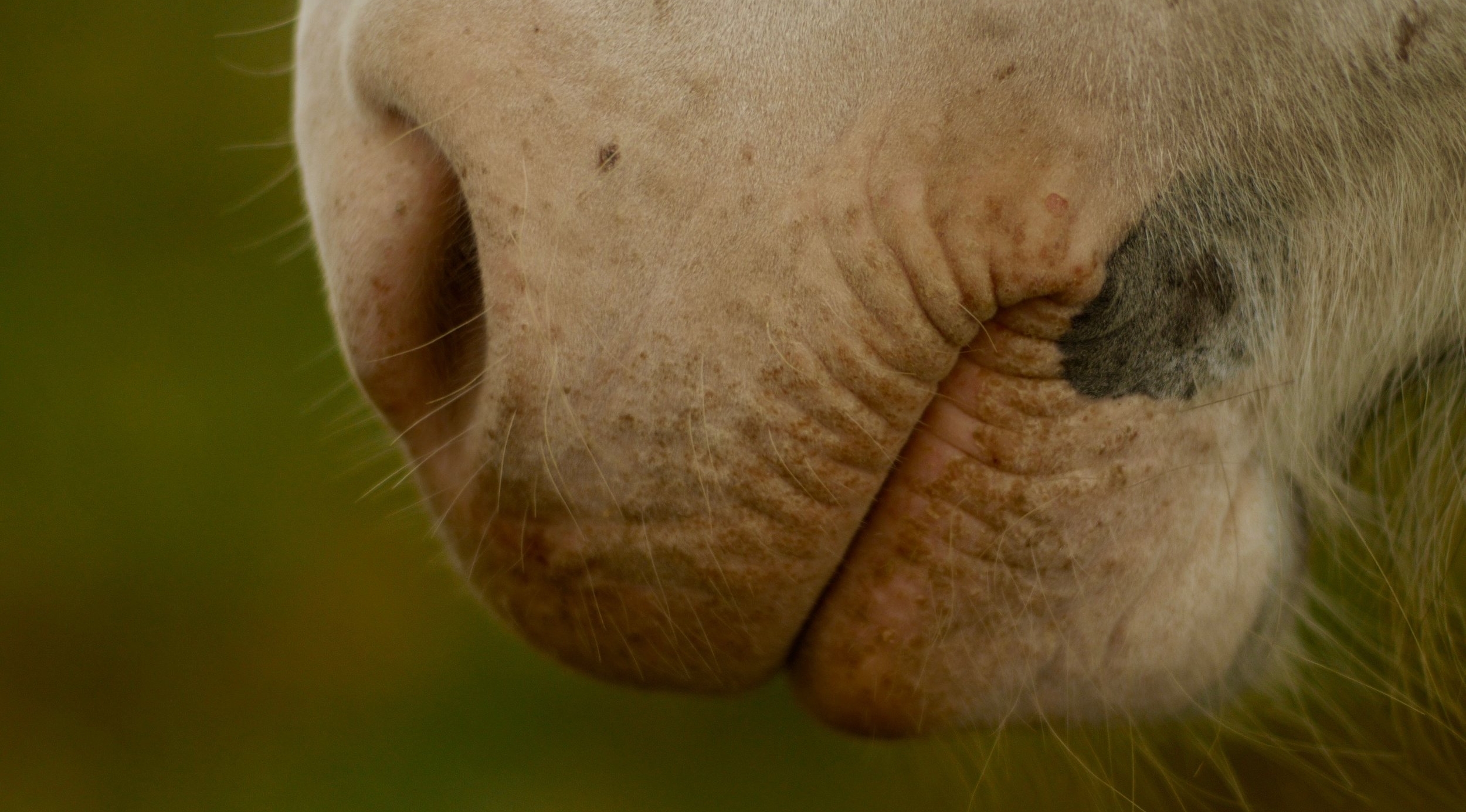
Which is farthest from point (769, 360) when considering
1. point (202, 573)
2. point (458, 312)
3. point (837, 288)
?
point (202, 573)

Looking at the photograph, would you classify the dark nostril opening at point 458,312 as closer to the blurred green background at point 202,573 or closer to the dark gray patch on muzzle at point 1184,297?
the dark gray patch on muzzle at point 1184,297

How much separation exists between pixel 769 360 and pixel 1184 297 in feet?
0.49

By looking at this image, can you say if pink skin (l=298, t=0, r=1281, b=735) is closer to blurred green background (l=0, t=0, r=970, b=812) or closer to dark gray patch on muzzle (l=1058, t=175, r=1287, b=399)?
dark gray patch on muzzle (l=1058, t=175, r=1287, b=399)

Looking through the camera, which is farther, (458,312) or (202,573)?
(202,573)

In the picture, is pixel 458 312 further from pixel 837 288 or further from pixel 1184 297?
pixel 1184 297

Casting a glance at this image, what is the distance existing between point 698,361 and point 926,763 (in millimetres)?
456

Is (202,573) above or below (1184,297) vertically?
above

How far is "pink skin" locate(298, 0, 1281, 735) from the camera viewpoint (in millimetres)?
358

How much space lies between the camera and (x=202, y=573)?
1271 millimetres

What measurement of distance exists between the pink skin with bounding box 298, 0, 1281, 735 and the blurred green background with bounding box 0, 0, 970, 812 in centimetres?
72

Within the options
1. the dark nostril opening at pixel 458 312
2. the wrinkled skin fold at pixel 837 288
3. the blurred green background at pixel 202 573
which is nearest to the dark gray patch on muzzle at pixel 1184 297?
the wrinkled skin fold at pixel 837 288

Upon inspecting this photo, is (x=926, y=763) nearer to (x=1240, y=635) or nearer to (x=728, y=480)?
(x=1240, y=635)

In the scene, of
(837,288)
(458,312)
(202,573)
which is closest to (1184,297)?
(837,288)

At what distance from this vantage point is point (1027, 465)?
393 millimetres
